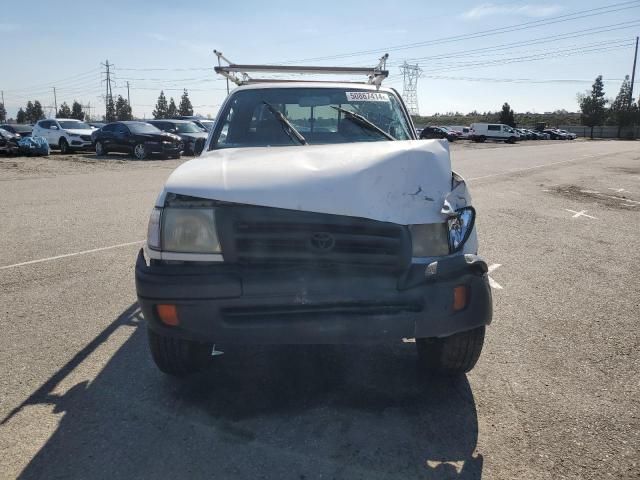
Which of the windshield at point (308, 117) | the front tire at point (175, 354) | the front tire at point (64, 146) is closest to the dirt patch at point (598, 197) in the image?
the windshield at point (308, 117)

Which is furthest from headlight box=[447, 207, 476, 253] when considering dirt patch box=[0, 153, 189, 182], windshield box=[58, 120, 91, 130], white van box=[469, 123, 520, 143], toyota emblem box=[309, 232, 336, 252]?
white van box=[469, 123, 520, 143]

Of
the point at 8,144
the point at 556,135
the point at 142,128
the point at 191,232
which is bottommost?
the point at 191,232

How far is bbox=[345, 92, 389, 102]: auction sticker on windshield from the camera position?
175 inches

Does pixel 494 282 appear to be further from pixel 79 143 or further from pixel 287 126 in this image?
pixel 79 143

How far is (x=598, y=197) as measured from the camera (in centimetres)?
1170

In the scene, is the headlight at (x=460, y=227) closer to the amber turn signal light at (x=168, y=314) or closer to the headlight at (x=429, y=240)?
the headlight at (x=429, y=240)

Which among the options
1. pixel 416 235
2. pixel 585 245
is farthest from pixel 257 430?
pixel 585 245

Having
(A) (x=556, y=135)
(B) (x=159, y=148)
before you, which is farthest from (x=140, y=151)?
(A) (x=556, y=135)

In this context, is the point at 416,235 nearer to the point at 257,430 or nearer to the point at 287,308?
the point at 287,308

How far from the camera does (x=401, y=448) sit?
248cm

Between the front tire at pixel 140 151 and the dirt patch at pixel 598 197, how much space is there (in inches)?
617

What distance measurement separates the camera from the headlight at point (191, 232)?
266 cm

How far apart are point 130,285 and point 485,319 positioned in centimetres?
354

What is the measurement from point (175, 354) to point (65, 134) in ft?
81.7
